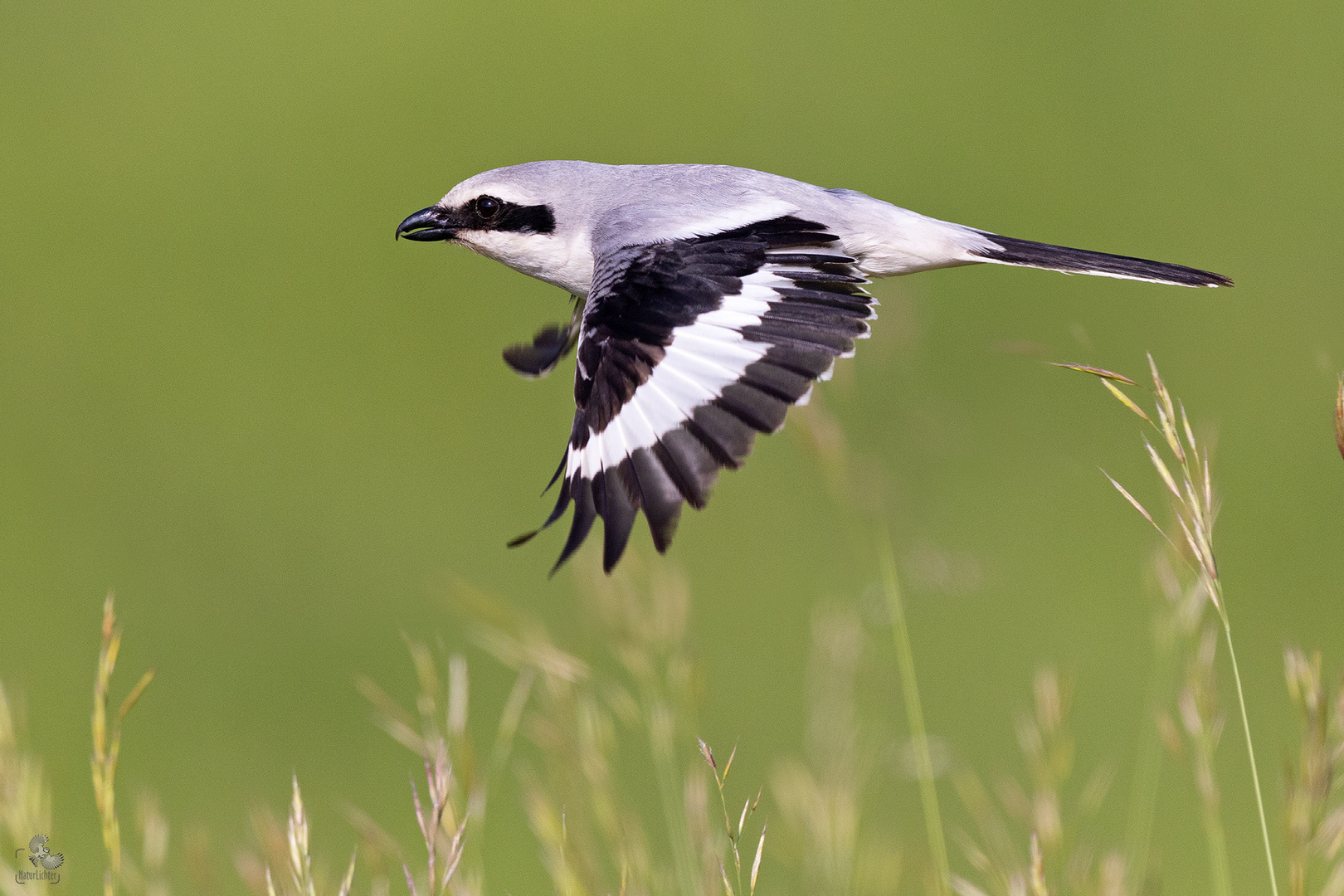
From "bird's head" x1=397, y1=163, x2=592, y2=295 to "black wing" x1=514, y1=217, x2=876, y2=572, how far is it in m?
0.22

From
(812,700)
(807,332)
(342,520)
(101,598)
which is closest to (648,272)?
(807,332)

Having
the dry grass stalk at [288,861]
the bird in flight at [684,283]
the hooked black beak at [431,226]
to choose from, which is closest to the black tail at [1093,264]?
the bird in flight at [684,283]

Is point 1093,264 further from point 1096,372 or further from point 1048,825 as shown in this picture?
point 1048,825

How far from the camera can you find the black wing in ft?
4.18

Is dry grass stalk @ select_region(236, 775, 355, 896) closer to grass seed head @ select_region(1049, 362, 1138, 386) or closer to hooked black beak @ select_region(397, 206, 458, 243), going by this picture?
grass seed head @ select_region(1049, 362, 1138, 386)

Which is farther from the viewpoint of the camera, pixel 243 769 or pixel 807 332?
pixel 243 769

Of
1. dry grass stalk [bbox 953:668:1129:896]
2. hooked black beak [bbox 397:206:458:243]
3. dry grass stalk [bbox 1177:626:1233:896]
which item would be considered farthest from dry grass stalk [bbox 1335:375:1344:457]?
hooked black beak [bbox 397:206:458:243]

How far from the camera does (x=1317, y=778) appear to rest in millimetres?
1026

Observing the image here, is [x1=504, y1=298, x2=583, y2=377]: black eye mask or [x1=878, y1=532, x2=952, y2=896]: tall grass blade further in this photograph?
[x1=504, y1=298, x2=583, y2=377]: black eye mask

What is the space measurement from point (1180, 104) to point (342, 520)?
14.6 ft

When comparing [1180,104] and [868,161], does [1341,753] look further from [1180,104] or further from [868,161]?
[1180,104]

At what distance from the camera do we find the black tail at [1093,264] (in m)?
1.62

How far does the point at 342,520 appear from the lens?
5.23 m

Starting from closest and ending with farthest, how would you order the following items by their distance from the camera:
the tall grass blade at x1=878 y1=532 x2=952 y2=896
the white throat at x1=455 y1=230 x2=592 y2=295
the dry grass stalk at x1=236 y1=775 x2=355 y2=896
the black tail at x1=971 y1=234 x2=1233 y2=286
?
1. the dry grass stalk at x1=236 y1=775 x2=355 y2=896
2. the tall grass blade at x1=878 y1=532 x2=952 y2=896
3. the black tail at x1=971 y1=234 x2=1233 y2=286
4. the white throat at x1=455 y1=230 x2=592 y2=295
